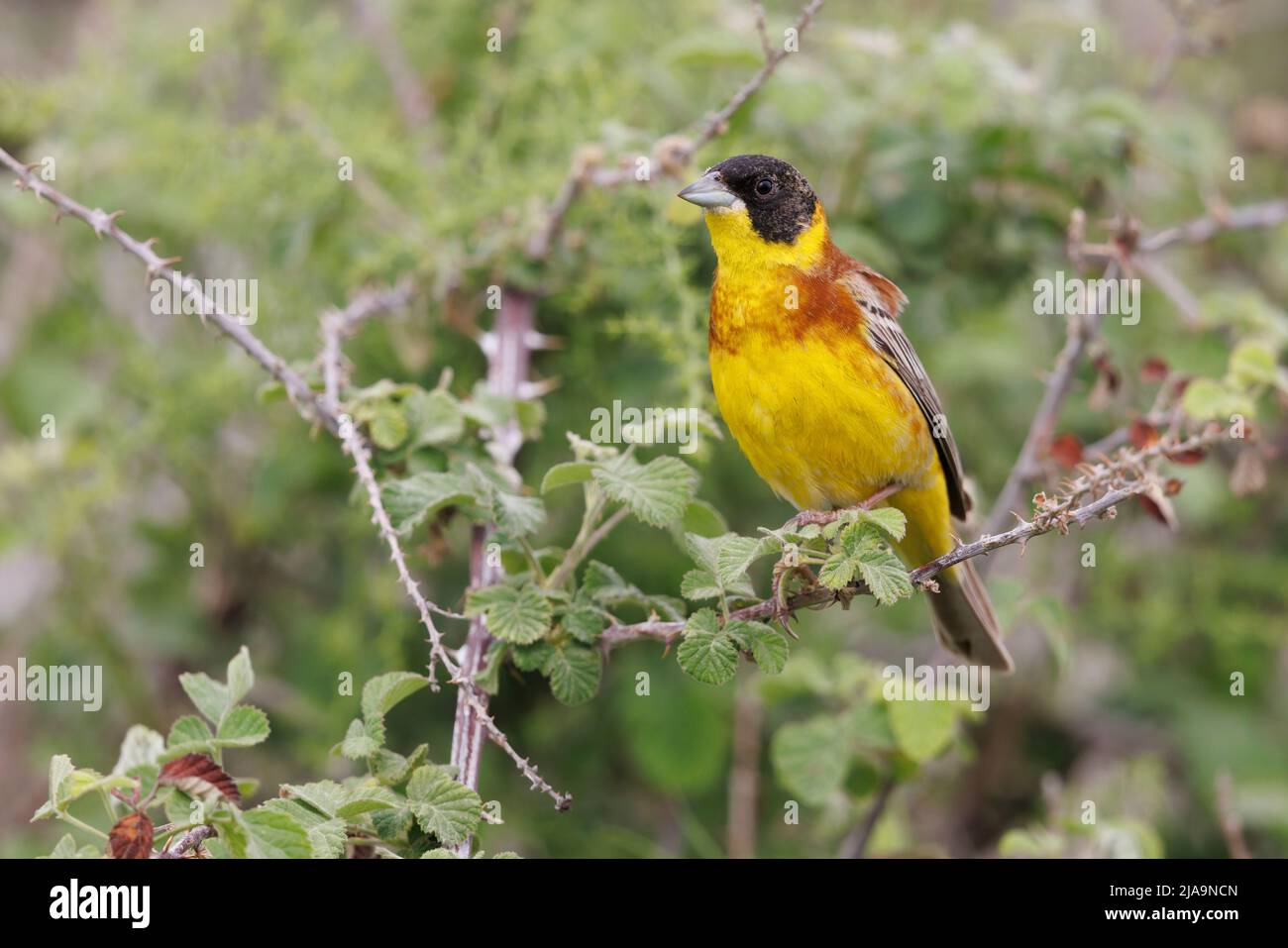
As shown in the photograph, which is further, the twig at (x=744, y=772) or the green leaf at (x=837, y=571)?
the twig at (x=744, y=772)

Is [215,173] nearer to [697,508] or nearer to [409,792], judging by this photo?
[697,508]

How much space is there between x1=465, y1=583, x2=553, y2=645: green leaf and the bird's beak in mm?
1172

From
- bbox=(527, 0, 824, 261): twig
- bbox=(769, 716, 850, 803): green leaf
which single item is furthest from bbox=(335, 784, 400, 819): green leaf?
bbox=(527, 0, 824, 261): twig

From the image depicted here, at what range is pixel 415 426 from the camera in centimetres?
269

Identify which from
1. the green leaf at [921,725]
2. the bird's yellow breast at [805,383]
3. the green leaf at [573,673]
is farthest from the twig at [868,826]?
the green leaf at [573,673]

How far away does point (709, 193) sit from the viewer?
3.01m

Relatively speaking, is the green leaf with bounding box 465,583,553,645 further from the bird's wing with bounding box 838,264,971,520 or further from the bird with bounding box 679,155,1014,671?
the bird's wing with bounding box 838,264,971,520

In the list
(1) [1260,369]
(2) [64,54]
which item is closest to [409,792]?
(1) [1260,369]

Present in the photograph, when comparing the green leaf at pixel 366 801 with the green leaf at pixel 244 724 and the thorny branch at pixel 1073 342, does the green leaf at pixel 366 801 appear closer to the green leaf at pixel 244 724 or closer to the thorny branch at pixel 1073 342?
the green leaf at pixel 244 724

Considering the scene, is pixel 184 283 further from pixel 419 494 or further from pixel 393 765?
pixel 393 765

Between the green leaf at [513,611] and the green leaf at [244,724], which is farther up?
the green leaf at [513,611]

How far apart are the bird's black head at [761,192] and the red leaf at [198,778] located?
66.5 inches

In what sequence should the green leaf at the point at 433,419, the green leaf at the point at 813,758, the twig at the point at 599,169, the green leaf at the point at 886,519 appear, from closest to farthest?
the green leaf at the point at 886,519 < the green leaf at the point at 433,419 < the green leaf at the point at 813,758 < the twig at the point at 599,169

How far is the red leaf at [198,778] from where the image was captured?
187cm
